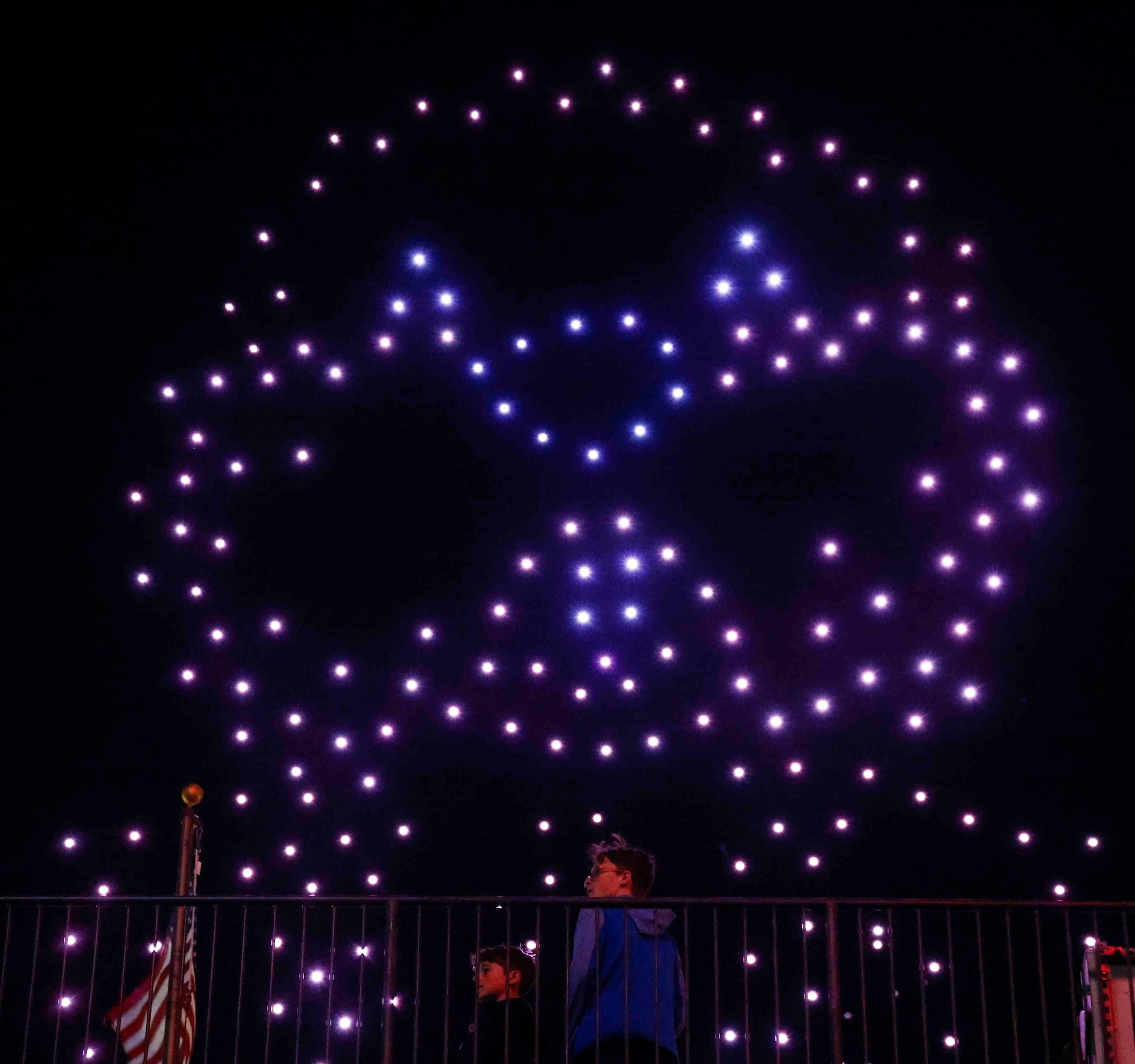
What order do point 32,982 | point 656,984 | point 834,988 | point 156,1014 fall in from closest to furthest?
point 656,984
point 834,988
point 32,982
point 156,1014

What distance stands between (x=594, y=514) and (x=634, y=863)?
1.98 m

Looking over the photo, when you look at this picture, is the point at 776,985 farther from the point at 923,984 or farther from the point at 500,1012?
the point at 500,1012

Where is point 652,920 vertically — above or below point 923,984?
above

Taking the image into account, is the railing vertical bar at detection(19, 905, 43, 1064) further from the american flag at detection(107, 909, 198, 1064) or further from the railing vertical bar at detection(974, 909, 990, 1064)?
the railing vertical bar at detection(974, 909, 990, 1064)

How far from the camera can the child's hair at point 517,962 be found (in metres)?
4.33

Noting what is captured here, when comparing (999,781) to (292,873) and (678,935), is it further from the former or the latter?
(292,873)

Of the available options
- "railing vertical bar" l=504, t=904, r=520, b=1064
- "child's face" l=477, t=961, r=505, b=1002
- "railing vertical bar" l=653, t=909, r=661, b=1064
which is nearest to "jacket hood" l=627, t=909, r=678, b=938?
"railing vertical bar" l=653, t=909, r=661, b=1064

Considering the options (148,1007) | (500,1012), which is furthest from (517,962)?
(148,1007)

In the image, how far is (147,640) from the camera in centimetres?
624

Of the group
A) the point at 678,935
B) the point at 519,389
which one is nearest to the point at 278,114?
the point at 519,389

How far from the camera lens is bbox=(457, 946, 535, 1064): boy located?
4.11 meters

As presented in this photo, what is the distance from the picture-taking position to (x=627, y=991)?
3.91 m

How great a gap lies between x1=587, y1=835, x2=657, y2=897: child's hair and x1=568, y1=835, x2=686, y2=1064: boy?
0.16 m

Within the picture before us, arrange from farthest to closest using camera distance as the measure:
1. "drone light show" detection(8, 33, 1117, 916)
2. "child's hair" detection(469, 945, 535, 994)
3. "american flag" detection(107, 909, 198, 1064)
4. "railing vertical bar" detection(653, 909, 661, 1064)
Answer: "drone light show" detection(8, 33, 1117, 916) < "american flag" detection(107, 909, 198, 1064) < "child's hair" detection(469, 945, 535, 994) < "railing vertical bar" detection(653, 909, 661, 1064)
